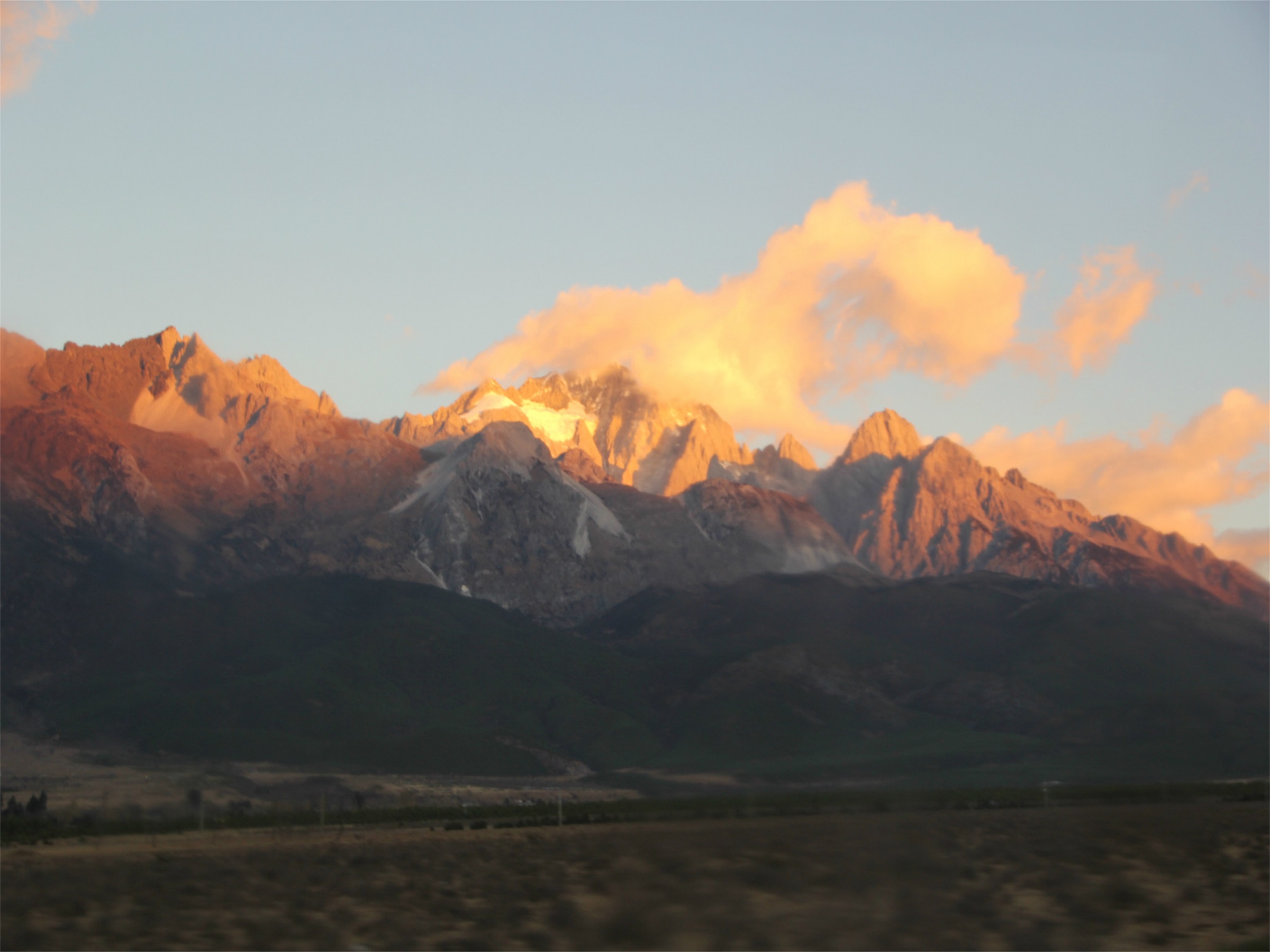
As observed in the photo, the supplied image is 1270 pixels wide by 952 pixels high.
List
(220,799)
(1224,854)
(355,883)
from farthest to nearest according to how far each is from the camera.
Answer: (220,799)
(1224,854)
(355,883)

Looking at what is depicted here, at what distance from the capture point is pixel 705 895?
40438 mm

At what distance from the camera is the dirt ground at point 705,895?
36000mm

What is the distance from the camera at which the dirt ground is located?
118ft

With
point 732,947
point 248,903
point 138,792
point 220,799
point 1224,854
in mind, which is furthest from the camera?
point 220,799

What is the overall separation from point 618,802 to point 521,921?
142058mm

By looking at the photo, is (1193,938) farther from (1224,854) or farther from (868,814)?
(868,814)

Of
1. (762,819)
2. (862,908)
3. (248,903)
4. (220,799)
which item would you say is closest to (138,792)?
(220,799)

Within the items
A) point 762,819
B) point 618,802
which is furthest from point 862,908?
point 618,802

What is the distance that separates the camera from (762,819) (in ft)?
359

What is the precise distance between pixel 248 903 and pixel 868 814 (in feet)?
198

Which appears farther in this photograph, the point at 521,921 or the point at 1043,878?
the point at 1043,878

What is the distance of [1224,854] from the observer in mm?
60531

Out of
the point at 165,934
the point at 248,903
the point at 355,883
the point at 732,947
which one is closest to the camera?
the point at 732,947

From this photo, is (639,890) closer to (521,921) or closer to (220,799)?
(521,921)
